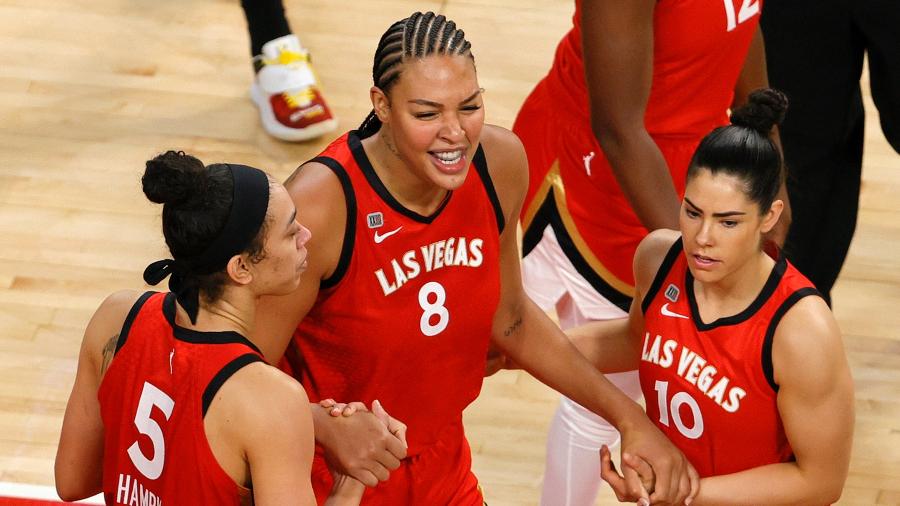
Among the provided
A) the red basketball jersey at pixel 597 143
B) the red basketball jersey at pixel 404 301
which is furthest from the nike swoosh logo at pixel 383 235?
the red basketball jersey at pixel 597 143

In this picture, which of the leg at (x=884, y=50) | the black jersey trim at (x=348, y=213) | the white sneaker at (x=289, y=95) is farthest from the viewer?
the white sneaker at (x=289, y=95)

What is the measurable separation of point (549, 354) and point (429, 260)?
452 millimetres

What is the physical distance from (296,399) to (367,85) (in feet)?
10.7

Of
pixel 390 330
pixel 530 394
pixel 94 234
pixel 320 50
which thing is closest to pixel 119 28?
pixel 320 50

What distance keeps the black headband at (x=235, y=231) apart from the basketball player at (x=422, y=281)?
19 cm

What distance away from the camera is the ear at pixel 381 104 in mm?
2277

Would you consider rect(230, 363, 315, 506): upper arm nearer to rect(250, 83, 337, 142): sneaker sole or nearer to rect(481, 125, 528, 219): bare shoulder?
rect(481, 125, 528, 219): bare shoulder

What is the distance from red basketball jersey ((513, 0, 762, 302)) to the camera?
290 centimetres

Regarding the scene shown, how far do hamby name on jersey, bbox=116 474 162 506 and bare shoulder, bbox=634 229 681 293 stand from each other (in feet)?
3.43

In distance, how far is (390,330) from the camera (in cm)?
245

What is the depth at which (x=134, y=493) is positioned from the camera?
2.22 meters

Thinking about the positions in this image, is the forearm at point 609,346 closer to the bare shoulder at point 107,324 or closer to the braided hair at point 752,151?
the braided hair at point 752,151

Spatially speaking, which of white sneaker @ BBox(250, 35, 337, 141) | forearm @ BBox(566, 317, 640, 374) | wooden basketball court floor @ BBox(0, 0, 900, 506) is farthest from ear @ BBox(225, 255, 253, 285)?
white sneaker @ BBox(250, 35, 337, 141)

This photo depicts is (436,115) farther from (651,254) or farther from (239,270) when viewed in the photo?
(651,254)
